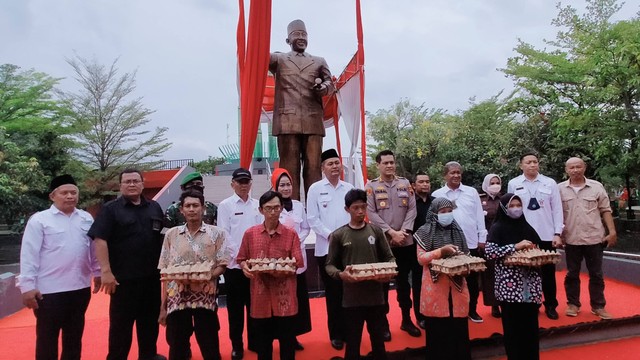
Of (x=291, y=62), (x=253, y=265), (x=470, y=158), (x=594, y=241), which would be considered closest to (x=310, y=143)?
(x=291, y=62)

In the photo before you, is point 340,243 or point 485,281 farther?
point 485,281

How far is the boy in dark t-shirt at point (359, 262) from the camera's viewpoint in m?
2.73

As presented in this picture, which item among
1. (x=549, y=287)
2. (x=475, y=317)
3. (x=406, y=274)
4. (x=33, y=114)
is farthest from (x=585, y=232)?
(x=33, y=114)

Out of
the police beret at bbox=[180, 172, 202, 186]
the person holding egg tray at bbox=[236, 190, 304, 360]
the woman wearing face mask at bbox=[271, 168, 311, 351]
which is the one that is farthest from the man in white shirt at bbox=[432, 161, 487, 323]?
the police beret at bbox=[180, 172, 202, 186]

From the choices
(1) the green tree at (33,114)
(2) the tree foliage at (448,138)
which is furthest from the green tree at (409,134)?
(1) the green tree at (33,114)

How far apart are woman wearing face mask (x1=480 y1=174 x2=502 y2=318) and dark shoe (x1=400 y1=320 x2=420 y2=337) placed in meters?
0.95

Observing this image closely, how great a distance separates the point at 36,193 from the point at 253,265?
1412 centimetres

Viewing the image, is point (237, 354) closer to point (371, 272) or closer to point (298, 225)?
point (298, 225)

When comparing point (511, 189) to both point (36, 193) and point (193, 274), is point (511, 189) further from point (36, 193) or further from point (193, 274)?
point (36, 193)

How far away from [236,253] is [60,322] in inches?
48.6

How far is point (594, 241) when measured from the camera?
13.1 feet

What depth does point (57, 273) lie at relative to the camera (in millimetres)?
2732

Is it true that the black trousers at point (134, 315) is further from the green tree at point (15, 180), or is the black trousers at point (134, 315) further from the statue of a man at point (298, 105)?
the green tree at point (15, 180)

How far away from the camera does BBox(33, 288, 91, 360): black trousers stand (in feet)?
8.77
